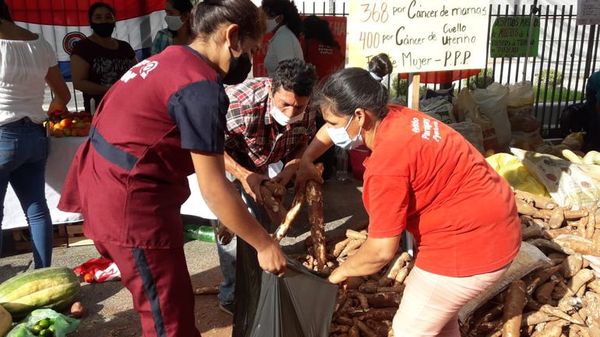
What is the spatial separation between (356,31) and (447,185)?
1.75m

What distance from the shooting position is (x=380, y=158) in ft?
6.34

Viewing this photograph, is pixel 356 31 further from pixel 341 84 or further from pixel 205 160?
pixel 205 160

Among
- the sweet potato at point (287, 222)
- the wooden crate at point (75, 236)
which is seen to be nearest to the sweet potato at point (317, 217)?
the sweet potato at point (287, 222)

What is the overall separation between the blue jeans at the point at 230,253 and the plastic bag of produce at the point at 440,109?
2918 mm

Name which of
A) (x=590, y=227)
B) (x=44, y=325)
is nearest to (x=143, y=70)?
(x=44, y=325)

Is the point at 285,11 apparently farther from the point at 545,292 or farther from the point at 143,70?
the point at 143,70

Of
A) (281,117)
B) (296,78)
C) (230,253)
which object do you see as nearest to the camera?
(296,78)

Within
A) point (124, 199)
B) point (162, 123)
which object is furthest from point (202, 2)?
point (124, 199)

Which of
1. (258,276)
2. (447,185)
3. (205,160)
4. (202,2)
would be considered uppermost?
(202,2)

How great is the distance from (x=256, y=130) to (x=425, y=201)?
3.92ft

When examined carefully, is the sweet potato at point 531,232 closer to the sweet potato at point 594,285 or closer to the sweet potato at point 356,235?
the sweet potato at point 594,285

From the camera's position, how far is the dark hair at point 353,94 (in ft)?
6.48

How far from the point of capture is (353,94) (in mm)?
1974

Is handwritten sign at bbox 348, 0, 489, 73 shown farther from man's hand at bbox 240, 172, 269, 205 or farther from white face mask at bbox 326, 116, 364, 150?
white face mask at bbox 326, 116, 364, 150
